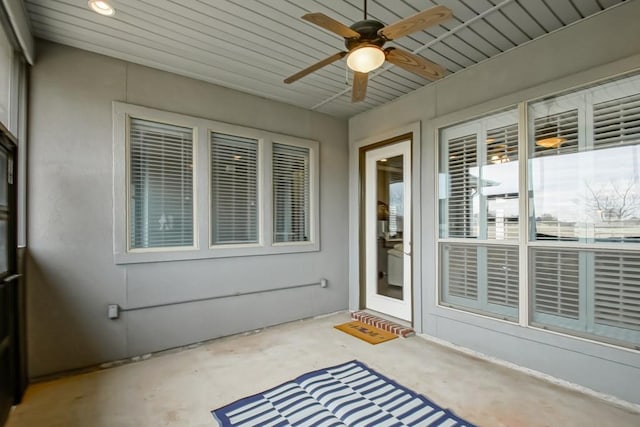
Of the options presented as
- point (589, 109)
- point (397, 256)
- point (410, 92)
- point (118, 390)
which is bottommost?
point (118, 390)

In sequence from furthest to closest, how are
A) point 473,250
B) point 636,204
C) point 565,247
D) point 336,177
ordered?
point 336,177 < point 473,250 < point 565,247 < point 636,204

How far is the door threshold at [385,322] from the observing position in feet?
12.6

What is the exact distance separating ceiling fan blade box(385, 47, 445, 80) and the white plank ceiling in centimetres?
55

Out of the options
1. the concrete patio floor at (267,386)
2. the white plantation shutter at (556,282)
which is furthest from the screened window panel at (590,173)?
the concrete patio floor at (267,386)

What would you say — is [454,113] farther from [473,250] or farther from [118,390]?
[118,390]

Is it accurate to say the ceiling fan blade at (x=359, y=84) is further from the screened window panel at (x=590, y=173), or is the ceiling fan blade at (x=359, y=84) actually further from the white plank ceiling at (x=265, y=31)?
the screened window panel at (x=590, y=173)

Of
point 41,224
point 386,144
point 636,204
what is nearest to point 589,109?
point 636,204

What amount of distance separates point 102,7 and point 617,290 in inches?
178

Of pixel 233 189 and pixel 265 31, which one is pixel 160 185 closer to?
pixel 233 189

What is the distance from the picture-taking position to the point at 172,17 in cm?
254

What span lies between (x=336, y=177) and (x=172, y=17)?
2.91 metres

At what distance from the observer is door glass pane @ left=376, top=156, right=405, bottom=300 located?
4266 millimetres

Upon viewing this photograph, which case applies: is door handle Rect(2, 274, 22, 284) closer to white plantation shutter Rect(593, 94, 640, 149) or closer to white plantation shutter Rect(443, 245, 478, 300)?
white plantation shutter Rect(443, 245, 478, 300)

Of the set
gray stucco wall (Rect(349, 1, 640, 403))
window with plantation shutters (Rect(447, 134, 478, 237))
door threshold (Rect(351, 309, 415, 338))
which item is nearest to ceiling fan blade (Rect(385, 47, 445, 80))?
gray stucco wall (Rect(349, 1, 640, 403))
